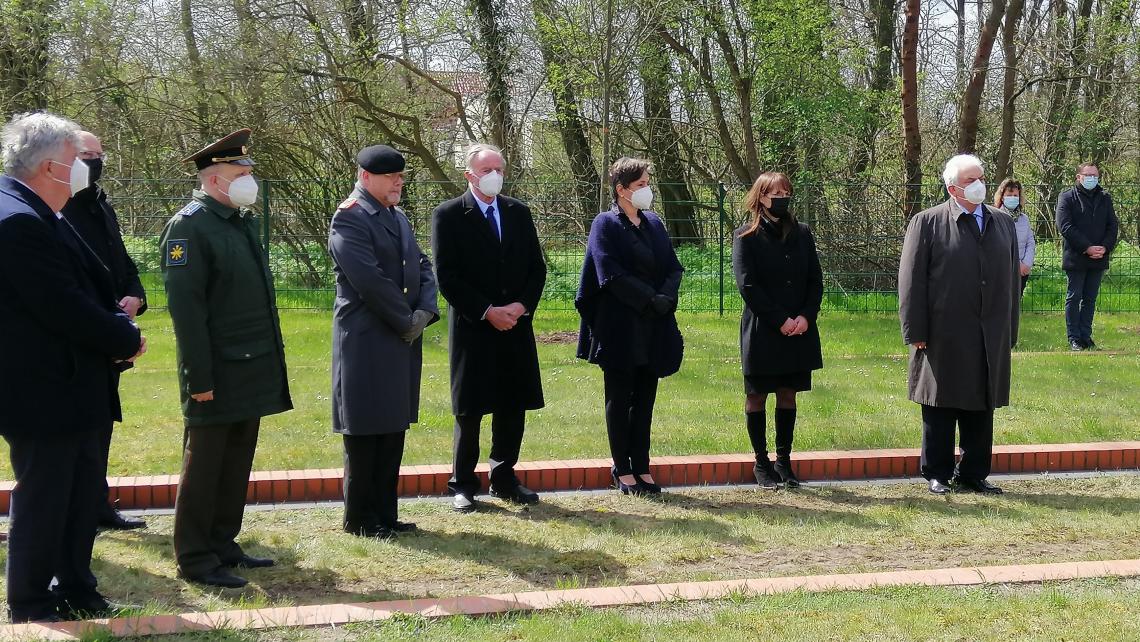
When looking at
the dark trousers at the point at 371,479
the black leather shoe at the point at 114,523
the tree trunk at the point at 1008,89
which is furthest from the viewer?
the tree trunk at the point at 1008,89

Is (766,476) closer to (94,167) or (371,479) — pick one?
(371,479)

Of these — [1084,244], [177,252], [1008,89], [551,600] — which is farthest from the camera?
[1008,89]

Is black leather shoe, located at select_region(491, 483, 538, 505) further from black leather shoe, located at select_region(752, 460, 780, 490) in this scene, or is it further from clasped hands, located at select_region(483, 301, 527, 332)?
black leather shoe, located at select_region(752, 460, 780, 490)

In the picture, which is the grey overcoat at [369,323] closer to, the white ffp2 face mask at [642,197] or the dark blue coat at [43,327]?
the dark blue coat at [43,327]

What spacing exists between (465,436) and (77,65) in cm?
1407

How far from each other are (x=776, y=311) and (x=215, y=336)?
11.1 feet

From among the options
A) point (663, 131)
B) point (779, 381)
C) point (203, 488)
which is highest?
point (663, 131)

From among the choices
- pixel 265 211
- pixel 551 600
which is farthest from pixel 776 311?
pixel 265 211

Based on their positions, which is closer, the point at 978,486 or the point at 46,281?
the point at 46,281

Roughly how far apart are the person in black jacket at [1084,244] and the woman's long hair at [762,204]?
6736 millimetres

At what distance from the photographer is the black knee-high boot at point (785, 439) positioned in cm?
719

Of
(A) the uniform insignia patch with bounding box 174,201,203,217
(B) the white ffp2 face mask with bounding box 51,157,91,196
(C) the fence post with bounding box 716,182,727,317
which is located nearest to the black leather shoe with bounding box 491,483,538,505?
(A) the uniform insignia patch with bounding box 174,201,203,217

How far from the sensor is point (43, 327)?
4.44m

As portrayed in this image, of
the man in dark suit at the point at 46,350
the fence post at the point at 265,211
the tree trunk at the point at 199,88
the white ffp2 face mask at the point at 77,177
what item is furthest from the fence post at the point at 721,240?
the white ffp2 face mask at the point at 77,177
